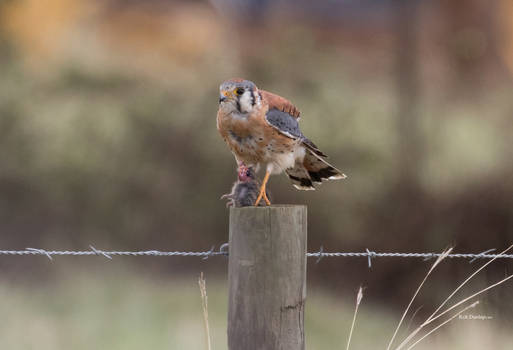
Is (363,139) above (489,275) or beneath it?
above

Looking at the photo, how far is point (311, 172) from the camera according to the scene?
3330mm

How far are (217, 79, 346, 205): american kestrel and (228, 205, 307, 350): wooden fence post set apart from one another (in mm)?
697

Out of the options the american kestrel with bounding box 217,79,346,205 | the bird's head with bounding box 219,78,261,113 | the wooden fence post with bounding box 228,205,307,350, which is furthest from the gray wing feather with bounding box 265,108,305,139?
the wooden fence post with bounding box 228,205,307,350

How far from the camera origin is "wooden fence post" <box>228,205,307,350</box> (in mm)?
2041

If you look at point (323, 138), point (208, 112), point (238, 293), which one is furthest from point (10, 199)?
point (238, 293)

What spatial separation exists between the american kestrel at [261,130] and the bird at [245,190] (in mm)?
107

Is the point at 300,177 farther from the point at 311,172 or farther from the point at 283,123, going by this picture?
the point at 283,123

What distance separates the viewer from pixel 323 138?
24.4 feet

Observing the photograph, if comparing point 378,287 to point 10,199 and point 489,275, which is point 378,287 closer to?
point 489,275

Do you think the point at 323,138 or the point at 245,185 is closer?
the point at 245,185

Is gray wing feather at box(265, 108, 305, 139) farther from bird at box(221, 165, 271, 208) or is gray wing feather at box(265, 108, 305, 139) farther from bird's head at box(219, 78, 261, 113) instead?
bird at box(221, 165, 271, 208)

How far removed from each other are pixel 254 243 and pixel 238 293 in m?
0.18

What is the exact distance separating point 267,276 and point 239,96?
1.04 meters

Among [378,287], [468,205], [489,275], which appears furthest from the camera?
[378,287]
